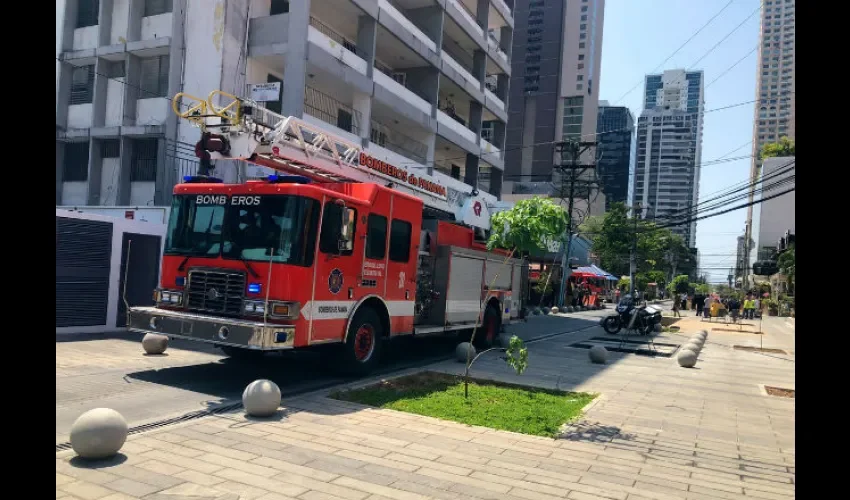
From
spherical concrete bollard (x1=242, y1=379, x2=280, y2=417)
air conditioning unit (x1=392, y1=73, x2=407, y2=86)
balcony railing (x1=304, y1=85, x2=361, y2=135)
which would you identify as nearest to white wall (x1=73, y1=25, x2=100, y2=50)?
balcony railing (x1=304, y1=85, x2=361, y2=135)

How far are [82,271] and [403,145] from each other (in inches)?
729

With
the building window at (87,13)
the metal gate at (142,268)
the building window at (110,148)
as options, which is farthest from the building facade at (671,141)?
the building window at (87,13)

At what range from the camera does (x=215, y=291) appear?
8.22 meters

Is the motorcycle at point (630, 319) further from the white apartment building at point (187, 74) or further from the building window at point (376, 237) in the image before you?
the building window at point (376, 237)

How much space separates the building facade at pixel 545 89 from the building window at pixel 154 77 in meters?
59.4

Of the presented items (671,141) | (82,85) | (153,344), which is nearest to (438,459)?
(153,344)

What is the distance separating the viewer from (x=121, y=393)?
7488mm

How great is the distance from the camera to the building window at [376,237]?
31.3 ft

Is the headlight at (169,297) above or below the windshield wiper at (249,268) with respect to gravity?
below

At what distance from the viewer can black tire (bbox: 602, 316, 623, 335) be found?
69.8 ft

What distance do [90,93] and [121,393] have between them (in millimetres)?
17716
